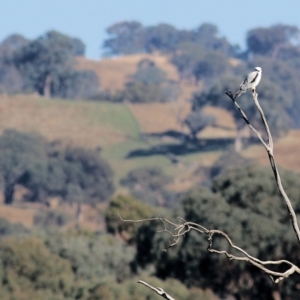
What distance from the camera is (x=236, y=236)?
3603cm

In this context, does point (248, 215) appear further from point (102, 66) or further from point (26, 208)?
→ point (102, 66)

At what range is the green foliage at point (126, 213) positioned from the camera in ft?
159

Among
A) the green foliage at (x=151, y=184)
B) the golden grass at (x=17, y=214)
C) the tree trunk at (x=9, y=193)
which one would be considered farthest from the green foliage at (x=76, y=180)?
the golden grass at (x=17, y=214)

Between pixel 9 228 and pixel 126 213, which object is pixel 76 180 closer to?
pixel 9 228

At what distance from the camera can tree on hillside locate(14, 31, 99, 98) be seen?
13262 cm

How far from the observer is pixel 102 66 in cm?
17212

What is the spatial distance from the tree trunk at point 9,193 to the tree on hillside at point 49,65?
33366mm

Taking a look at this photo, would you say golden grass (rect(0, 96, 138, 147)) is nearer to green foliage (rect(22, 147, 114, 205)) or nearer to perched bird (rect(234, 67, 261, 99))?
green foliage (rect(22, 147, 114, 205))

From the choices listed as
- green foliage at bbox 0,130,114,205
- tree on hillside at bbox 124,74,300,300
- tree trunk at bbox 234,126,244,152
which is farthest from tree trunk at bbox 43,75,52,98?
tree on hillside at bbox 124,74,300,300

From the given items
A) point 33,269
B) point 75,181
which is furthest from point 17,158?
point 33,269

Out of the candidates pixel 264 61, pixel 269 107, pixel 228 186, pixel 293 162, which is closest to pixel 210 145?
pixel 269 107

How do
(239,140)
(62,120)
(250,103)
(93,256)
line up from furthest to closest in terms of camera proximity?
(62,120) → (239,140) → (250,103) → (93,256)

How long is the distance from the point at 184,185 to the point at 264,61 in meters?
69.8

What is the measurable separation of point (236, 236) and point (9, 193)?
213 feet
